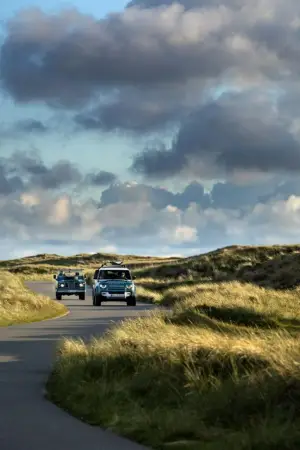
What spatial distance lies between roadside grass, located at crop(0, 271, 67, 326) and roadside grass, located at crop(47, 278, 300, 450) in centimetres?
2129

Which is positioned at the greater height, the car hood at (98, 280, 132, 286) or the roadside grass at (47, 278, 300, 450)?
the car hood at (98, 280, 132, 286)

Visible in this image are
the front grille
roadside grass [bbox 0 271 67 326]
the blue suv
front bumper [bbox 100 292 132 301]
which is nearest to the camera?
roadside grass [bbox 0 271 67 326]

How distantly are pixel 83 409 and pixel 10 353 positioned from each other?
10140 mm

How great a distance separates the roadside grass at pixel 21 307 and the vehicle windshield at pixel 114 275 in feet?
19.0

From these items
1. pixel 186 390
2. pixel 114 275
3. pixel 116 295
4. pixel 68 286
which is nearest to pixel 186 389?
pixel 186 390

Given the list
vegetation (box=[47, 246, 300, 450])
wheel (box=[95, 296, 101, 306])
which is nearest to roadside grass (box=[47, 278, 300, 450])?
vegetation (box=[47, 246, 300, 450])

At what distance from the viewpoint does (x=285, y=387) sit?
12539 millimetres

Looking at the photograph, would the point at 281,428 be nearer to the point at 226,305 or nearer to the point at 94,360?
the point at 94,360

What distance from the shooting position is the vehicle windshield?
56719 mm

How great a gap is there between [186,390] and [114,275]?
43.0 meters

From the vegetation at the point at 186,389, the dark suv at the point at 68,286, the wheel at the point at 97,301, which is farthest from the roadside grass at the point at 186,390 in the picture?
the dark suv at the point at 68,286

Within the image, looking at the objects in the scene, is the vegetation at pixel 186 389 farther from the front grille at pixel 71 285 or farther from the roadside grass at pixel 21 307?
the front grille at pixel 71 285

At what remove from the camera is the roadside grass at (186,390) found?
11523 mm

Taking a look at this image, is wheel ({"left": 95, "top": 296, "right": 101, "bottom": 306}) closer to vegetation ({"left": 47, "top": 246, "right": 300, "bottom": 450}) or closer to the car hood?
the car hood
